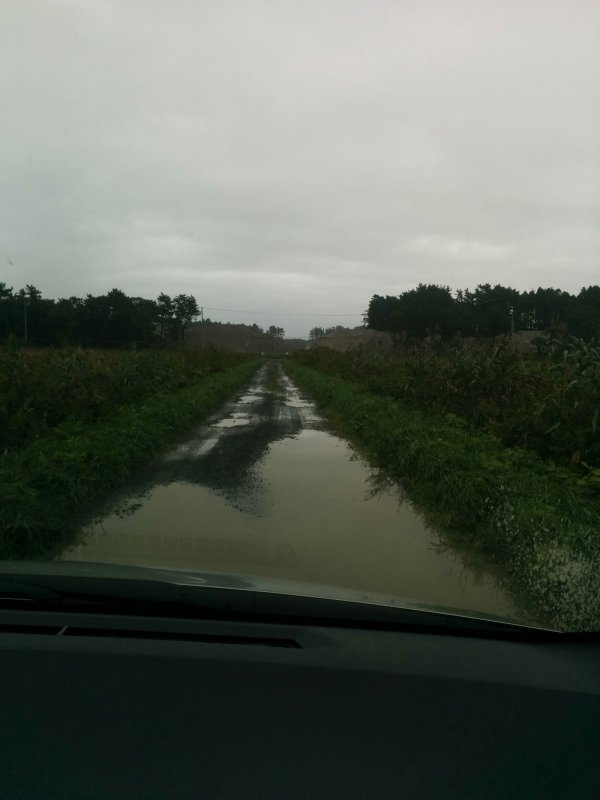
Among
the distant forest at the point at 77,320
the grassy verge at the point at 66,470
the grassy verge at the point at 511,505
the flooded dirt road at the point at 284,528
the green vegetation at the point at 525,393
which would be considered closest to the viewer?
the grassy verge at the point at 511,505

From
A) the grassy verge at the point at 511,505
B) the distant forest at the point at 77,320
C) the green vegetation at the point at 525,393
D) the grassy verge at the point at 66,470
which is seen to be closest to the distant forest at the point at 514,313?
the green vegetation at the point at 525,393

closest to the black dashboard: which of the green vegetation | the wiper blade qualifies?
the wiper blade

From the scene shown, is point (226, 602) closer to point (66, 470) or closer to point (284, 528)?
point (284, 528)

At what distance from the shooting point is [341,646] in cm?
297

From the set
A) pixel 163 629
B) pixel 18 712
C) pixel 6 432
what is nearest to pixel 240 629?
pixel 163 629

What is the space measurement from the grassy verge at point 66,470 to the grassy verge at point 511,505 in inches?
148

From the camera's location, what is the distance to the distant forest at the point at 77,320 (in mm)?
21281

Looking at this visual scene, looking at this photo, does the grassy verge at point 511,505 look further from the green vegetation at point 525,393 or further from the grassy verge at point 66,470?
the grassy verge at point 66,470

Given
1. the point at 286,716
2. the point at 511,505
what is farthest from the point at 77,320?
the point at 286,716

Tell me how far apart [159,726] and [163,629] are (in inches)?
26.6

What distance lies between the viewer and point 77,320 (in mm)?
26859

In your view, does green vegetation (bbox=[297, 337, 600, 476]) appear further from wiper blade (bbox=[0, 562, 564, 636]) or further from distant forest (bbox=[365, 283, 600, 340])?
wiper blade (bbox=[0, 562, 564, 636])

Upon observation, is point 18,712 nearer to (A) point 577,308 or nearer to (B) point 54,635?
(B) point 54,635

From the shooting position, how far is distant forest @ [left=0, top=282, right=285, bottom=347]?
2128cm
